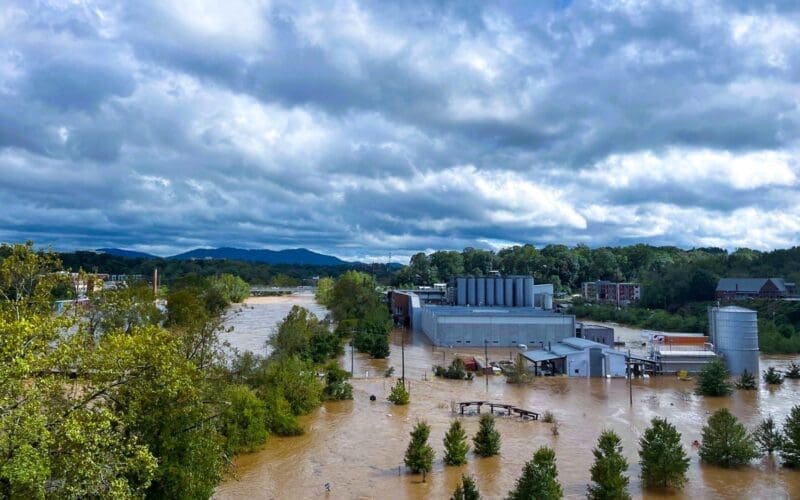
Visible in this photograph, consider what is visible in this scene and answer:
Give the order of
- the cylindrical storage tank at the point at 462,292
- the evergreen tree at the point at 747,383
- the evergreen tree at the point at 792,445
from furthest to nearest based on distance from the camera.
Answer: the cylindrical storage tank at the point at 462,292 < the evergreen tree at the point at 747,383 < the evergreen tree at the point at 792,445

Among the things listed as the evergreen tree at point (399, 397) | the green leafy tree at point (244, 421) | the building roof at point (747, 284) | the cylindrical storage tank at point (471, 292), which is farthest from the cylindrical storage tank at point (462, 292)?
the green leafy tree at point (244, 421)

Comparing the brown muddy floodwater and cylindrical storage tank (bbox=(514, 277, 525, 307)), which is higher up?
cylindrical storage tank (bbox=(514, 277, 525, 307))

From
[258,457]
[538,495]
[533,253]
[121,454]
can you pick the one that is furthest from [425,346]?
[533,253]

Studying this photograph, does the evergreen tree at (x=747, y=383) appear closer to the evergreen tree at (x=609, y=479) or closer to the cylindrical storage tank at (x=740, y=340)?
the cylindrical storage tank at (x=740, y=340)

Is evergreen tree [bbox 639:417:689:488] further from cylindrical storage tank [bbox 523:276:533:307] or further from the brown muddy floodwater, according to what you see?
cylindrical storage tank [bbox 523:276:533:307]

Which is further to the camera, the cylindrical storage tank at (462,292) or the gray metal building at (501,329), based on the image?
the cylindrical storage tank at (462,292)

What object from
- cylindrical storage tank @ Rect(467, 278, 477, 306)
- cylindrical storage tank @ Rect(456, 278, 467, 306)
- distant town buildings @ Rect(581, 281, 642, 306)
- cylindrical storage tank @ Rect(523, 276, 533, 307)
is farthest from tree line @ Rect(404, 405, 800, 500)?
distant town buildings @ Rect(581, 281, 642, 306)

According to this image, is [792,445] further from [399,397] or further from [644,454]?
[399,397]
